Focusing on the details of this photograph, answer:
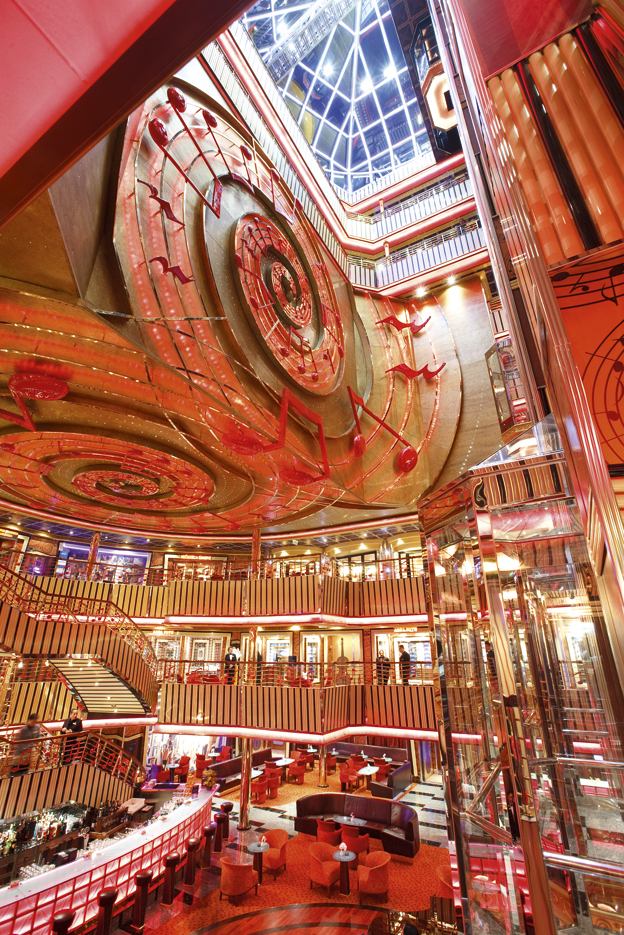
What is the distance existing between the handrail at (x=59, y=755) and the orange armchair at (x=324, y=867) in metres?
5.38

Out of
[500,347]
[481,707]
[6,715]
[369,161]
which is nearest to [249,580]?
[6,715]

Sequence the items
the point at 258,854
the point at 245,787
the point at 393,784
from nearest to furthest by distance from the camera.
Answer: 1. the point at 258,854
2. the point at 245,787
3. the point at 393,784

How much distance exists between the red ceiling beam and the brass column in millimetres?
13410

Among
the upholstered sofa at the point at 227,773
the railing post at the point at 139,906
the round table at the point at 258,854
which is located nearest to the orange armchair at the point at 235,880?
the round table at the point at 258,854

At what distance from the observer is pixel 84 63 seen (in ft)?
4.31

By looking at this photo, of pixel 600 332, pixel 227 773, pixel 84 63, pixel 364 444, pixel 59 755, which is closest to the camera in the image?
pixel 84 63

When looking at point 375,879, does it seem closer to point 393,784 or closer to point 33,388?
point 393,784

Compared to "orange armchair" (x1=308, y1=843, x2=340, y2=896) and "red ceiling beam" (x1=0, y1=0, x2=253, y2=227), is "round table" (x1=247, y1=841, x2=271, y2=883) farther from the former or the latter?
"red ceiling beam" (x1=0, y1=0, x2=253, y2=227)

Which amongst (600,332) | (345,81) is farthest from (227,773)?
(345,81)

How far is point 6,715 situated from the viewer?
37.9 feet

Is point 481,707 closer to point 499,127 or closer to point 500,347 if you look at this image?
point 499,127

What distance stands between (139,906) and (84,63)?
34.0ft

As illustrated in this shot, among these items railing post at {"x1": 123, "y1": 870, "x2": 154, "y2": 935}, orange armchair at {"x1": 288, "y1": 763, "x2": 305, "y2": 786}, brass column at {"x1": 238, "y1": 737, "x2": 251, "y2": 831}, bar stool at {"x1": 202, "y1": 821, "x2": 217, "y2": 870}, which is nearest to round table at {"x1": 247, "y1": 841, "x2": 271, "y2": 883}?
bar stool at {"x1": 202, "y1": 821, "x2": 217, "y2": 870}

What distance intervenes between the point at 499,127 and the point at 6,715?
48.7 ft
